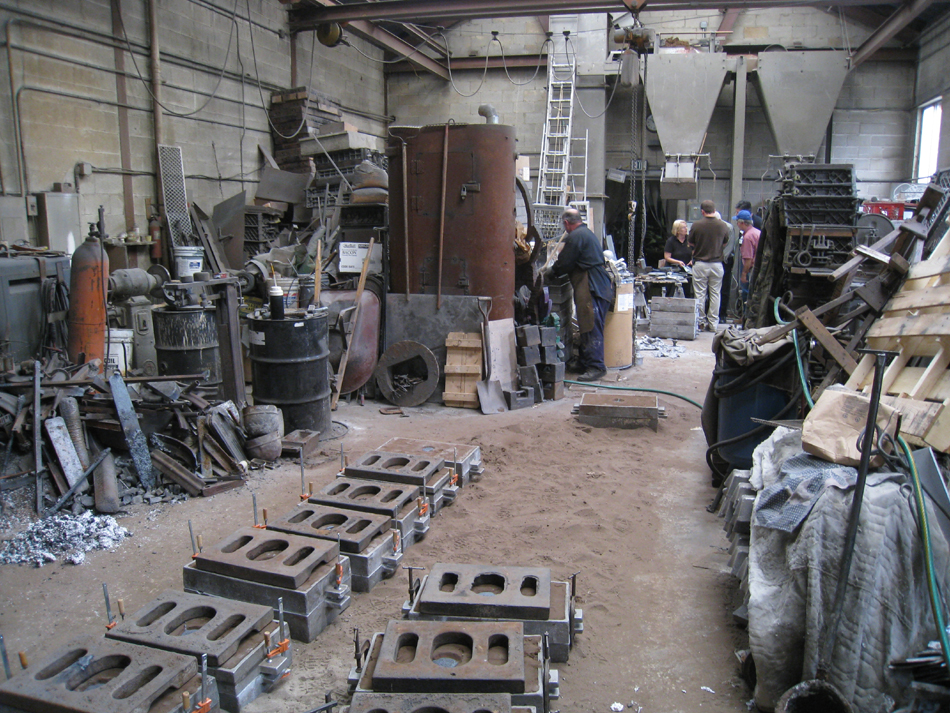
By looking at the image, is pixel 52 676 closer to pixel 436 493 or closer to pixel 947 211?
pixel 436 493

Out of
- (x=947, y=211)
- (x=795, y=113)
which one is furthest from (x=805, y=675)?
(x=795, y=113)

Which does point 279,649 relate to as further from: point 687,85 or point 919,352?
point 687,85

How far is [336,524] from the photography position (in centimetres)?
389

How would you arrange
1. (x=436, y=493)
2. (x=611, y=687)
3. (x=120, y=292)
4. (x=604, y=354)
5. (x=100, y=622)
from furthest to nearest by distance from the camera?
(x=604, y=354) < (x=120, y=292) < (x=436, y=493) < (x=100, y=622) < (x=611, y=687)

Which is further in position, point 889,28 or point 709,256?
point 889,28

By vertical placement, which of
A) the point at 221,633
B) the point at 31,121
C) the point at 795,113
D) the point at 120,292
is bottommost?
the point at 221,633

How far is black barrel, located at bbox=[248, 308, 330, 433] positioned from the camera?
5715mm

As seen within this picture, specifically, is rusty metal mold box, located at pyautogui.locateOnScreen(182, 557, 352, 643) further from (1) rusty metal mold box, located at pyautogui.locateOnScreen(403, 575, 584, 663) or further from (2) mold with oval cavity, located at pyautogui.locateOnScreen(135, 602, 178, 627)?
(1) rusty metal mold box, located at pyautogui.locateOnScreen(403, 575, 584, 663)

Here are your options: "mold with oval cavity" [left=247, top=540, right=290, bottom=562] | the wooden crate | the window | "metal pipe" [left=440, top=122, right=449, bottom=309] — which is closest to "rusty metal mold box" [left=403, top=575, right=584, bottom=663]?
"mold with oval cavity" [left=247, top=540, right=290, bottom=562]

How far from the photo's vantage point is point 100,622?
3342 mm

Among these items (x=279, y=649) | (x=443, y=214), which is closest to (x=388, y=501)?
(x=279, y=649)

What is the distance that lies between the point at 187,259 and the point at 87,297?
3.00 meters

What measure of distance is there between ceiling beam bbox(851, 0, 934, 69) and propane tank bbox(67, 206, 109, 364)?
41.6 feet

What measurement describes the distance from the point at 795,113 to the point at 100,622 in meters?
15.7
